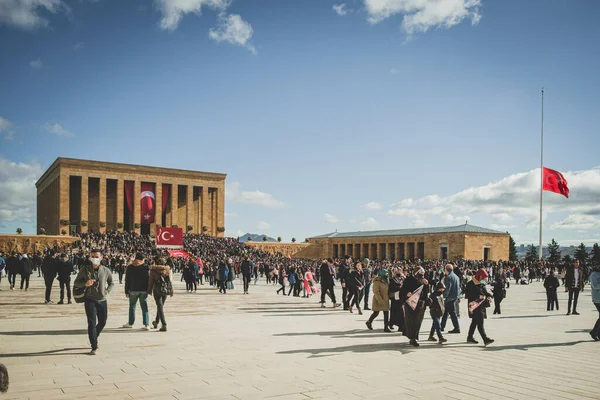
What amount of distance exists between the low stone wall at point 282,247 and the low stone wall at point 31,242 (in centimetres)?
2289

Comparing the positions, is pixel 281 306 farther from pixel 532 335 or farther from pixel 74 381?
pixel 74 381

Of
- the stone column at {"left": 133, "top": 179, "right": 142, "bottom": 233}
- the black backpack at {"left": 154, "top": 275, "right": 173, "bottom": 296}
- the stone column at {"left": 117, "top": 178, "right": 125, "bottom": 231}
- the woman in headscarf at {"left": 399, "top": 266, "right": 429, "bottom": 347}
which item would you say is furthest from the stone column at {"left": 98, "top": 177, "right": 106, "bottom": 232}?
the woman in headscarf at {"left": 399, "top": 266, "right": 429, "bottom": 347}

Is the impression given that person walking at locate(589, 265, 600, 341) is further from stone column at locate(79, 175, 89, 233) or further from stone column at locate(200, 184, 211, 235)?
stone column at locate(200, 184, 211, 235)

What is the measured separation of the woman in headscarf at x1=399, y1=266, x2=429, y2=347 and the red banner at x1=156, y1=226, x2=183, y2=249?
2849cm

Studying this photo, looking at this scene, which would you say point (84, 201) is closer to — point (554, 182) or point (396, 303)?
point (554, 182)

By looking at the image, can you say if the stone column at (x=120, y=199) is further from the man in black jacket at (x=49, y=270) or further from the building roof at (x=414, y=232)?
the man in black jacket at (x=49, y=270)

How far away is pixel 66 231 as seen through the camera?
5066 centimetres

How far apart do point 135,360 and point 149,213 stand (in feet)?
175

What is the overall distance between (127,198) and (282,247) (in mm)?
22378

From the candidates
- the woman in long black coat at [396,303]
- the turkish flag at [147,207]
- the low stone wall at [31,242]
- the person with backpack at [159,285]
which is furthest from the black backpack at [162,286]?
the turkish flag at [147,207]

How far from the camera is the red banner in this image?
3544cm

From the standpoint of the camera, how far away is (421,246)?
6222cm

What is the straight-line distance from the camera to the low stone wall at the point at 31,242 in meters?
45.8

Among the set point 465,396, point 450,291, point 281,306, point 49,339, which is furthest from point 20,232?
point 465,396
